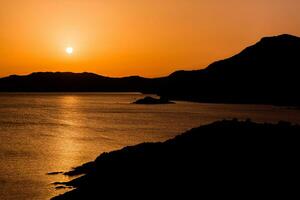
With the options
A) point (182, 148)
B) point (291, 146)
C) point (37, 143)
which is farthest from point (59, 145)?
point (291, 146)

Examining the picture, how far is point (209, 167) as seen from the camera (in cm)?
3006

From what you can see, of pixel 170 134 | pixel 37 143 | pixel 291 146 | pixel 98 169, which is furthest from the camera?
pixel 170 134

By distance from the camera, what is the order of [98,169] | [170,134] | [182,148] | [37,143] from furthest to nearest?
1. [170,134]
2. [37,143]
3. [98,169]
4. [182,148]

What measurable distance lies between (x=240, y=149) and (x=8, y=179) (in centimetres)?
2506

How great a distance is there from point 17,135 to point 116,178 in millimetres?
64008

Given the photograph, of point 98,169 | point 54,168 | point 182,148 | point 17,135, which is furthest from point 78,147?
point 182,148

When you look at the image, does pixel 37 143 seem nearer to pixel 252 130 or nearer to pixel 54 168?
pixel 54 168

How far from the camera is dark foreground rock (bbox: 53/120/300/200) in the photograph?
27.1 metres

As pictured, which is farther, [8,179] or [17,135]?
[17,135]

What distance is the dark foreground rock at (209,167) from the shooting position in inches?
1069

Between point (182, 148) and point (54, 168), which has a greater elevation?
point (182, 148)

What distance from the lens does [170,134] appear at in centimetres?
9169

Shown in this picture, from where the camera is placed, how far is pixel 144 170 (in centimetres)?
3294

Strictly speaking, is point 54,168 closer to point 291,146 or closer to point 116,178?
point 116,178
